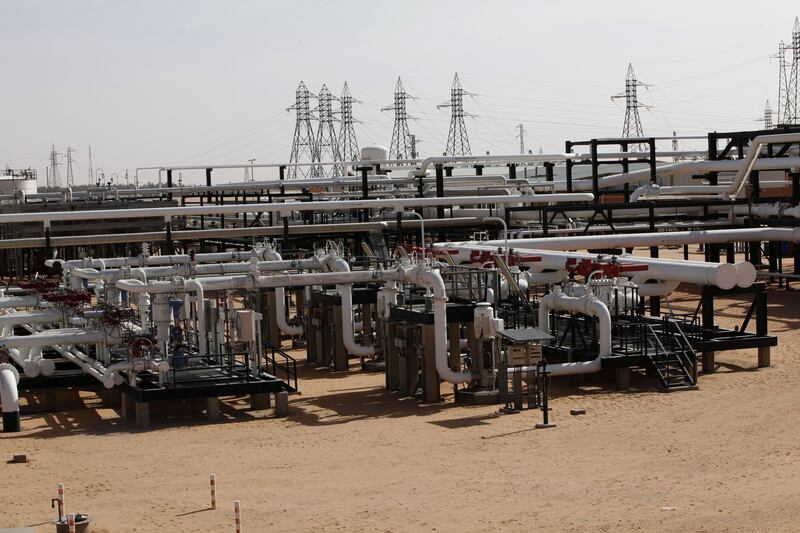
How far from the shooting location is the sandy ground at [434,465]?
16.8 metres

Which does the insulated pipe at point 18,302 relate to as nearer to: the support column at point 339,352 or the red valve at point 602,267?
the support column at point 339,352

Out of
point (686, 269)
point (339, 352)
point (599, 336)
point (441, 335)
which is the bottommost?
point (339, 352)

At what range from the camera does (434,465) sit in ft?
65.4

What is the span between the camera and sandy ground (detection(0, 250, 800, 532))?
1678 centimetres

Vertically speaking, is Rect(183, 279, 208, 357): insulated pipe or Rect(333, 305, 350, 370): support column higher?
Rect(183, 279, 208, 357): insulated pipe

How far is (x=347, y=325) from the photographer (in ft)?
97.2

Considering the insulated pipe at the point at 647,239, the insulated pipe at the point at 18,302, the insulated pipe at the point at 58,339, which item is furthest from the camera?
the insulated pipe at the point at 647,239

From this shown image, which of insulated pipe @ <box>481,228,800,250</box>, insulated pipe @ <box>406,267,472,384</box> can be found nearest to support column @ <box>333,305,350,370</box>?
insulated pipe @ <box>406,267,472,384</box>

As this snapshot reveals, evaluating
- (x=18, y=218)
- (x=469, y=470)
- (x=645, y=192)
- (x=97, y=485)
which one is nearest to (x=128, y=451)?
(x=97, y=485)

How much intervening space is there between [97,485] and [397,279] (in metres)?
10.5

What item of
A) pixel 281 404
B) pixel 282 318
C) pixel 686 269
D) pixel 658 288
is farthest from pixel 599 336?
pixel 282 318

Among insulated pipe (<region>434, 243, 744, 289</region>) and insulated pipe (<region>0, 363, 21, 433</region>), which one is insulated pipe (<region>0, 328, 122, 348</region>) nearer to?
insulated pipe (<region>0, 363, 21, 433</region>)

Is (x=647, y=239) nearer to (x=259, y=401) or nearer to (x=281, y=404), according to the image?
(x=259, y=401)

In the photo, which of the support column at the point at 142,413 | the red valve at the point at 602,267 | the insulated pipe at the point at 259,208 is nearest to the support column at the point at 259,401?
the support column at the point at 142,413
